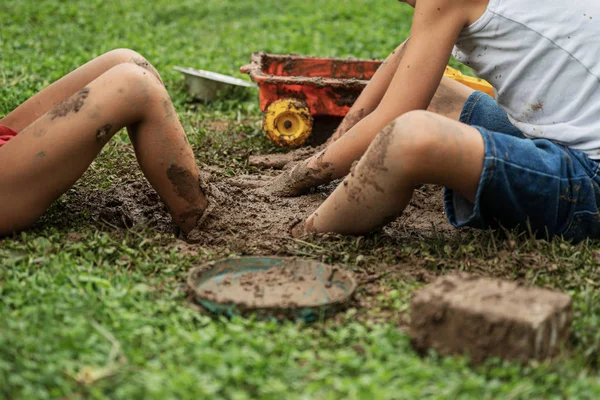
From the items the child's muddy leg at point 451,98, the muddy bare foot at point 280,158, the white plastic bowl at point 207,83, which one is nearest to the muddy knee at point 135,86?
the muddy bare foot at point 280,158

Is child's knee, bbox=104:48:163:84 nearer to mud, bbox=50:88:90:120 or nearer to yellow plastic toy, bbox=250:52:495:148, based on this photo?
mud, bbox=50:88:90:120

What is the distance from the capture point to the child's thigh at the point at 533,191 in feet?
8.80

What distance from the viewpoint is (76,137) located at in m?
2.79

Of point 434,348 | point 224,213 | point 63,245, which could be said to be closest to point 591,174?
→ point 434,348

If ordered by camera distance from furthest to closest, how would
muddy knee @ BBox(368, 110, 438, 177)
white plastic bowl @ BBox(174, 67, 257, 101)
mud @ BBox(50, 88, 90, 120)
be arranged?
white plastic bowl @ BBox(174, 67, 257, 101) < mud @ BBox(50, 88, 90, 120) < muddy knee @ BBox(368, 110, 438, 177)

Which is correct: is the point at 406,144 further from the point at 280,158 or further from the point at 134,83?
the point at 280,158

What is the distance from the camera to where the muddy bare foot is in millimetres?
4055

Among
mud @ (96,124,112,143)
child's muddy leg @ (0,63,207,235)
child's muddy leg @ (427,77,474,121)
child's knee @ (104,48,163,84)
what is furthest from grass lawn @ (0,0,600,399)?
child's muddy leg @ (427,77,474,121)

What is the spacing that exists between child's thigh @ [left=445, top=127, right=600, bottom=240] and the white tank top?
0.34 ft

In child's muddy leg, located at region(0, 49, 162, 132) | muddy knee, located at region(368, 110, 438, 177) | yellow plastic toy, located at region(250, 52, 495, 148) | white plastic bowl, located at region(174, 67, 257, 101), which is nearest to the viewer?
muddy knee, located at region(368, 110, 438, 177)

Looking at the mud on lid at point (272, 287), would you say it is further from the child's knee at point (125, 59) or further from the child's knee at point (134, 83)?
the child's knee at point (125, 59)

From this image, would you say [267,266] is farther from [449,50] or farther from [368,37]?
[368,37]

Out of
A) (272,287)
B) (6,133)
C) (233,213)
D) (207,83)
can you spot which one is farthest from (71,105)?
(207,83)

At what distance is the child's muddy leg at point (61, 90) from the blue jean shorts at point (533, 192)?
1.36m
